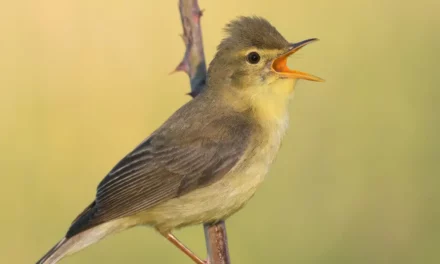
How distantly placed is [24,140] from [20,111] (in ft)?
0.66

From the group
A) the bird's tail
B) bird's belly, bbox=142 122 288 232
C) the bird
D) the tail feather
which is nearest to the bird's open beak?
the bird

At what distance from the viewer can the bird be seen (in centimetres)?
470

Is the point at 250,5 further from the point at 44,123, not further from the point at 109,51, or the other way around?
the point at 44,123

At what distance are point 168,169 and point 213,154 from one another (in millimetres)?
235

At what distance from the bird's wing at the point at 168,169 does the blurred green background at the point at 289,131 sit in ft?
3.89

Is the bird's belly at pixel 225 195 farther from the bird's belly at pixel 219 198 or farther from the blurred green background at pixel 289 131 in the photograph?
the blurred green background at pixel 289 131

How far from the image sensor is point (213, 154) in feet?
15.7

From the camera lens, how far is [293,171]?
615 centimetres

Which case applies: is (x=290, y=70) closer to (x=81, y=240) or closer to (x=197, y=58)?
(x=197, y=58)

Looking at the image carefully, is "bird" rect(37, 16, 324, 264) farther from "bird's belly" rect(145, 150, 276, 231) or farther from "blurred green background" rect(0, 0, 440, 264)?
"blurred green background" rect(0, 0, 440, 264)

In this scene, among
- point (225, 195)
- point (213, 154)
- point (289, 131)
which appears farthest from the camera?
point (289, 131)

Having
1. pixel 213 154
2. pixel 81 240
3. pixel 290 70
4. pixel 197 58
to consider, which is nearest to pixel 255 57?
pixel 290 70

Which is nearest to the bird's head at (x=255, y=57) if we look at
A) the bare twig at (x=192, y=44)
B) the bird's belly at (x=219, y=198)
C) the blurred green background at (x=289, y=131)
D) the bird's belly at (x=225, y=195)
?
the bare twig at (x=192, y=44)

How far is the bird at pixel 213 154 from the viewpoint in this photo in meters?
4.70
